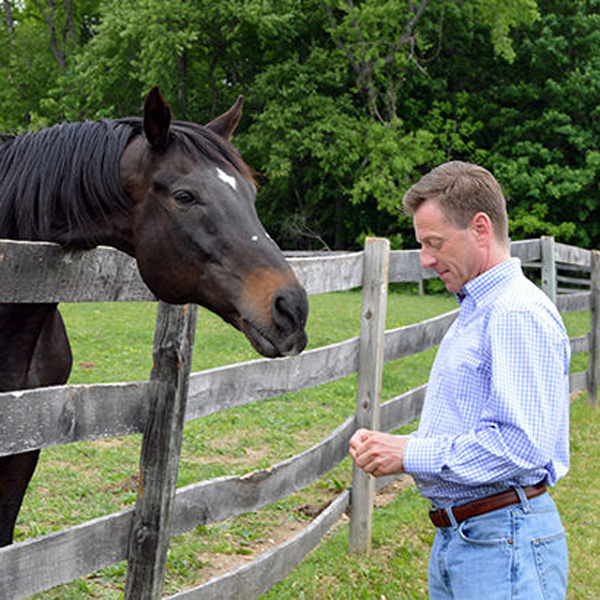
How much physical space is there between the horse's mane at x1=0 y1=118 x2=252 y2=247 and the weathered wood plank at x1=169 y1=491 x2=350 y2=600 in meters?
1.51

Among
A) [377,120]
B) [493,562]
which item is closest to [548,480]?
[493,562]

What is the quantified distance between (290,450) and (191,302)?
4076 millimetres

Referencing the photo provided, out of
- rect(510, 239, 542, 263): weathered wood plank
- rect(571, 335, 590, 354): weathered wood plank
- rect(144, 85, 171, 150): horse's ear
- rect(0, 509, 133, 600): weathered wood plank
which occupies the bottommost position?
rect(571, 335, 590, 354): weathered wood plank

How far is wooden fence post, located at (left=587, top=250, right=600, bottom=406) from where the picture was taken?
28.5ft

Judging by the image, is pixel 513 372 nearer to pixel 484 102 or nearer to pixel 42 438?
pixel 42 438

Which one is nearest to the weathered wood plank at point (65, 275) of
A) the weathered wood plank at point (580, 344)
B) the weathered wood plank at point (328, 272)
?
the weathered wood plank at point (328, 272)

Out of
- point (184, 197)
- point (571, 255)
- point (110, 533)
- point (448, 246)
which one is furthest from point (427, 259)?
point (571, 255)

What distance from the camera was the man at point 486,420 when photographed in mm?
1697

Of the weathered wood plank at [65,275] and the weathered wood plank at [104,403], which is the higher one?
the weathered wood plank at [65,275]

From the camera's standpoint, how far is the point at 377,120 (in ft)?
90.5

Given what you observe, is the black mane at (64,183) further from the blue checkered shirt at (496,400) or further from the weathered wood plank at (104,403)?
the blue checkered shirt at (496,400)

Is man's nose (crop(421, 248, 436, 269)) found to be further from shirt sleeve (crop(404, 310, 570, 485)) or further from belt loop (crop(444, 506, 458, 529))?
belt loop (crop(444, 506, 458, 529))

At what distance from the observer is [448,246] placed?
1921 millimetres

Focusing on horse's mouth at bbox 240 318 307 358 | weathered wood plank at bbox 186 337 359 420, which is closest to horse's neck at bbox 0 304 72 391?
weathered wood plank at bbox 186 337 359 420
